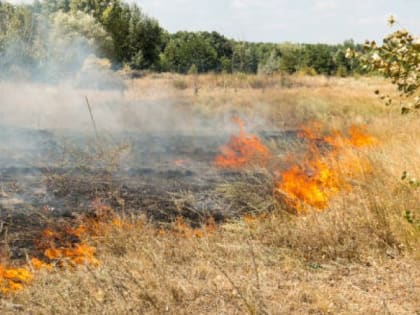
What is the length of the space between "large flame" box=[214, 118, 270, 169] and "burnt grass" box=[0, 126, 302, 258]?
0.31m

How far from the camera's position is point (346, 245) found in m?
4.46

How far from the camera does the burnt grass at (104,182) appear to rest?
679 centimetres

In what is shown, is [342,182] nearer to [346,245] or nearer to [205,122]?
[346,245]

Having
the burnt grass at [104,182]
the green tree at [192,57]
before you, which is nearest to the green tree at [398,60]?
the burnt grass at [104,182]

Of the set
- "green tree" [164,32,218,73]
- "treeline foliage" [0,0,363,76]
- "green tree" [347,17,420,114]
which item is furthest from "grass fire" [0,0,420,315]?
"green tree" [164,32,218,73]

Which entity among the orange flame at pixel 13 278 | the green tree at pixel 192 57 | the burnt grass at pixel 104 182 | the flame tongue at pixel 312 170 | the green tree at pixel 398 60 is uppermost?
the green tree at pixel 192 57

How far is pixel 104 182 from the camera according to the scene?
8352mm

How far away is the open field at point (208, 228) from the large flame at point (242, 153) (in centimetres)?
11

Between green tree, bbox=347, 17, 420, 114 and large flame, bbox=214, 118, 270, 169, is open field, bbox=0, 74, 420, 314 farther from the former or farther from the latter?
green tree, bbox=347, 17, 420, 114

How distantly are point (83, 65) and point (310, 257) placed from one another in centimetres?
2146

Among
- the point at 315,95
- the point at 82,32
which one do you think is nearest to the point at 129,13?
the point at 82,32

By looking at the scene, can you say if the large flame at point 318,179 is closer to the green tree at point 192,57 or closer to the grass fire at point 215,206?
the grass fire at point 215,206

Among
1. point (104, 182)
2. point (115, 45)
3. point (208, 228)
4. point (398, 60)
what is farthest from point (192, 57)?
point (398, 60)

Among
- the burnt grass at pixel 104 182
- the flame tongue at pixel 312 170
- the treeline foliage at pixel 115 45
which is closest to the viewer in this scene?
the flame tongue at pixel 312 170
